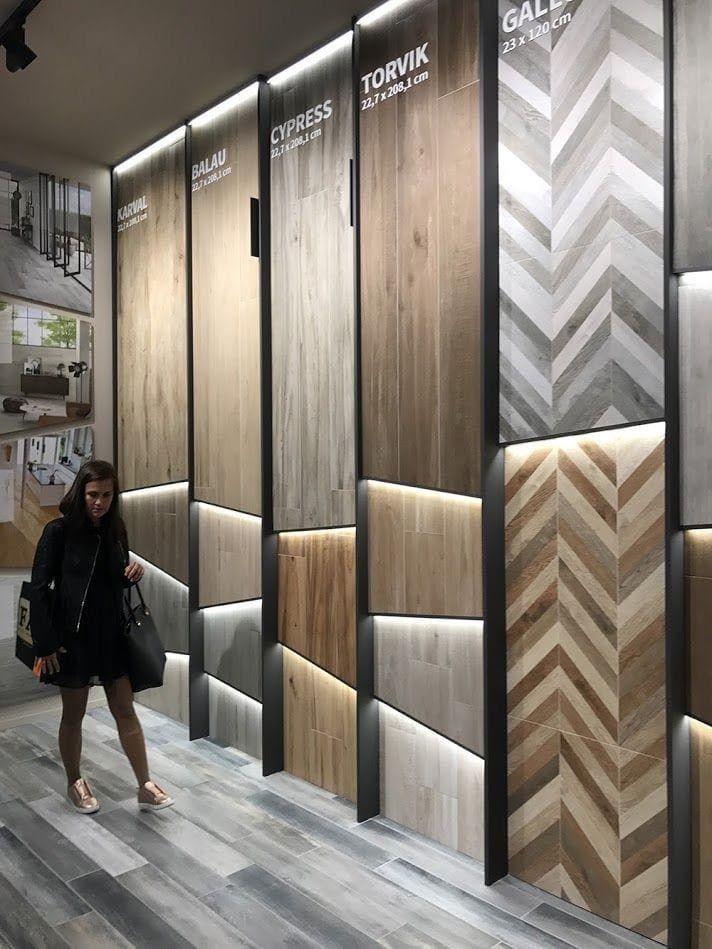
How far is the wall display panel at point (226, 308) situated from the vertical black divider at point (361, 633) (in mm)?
730

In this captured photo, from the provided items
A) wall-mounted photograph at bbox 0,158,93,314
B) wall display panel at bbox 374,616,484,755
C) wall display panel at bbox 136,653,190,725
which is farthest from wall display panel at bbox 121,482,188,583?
wall display panel at bbox 374,616,484,755

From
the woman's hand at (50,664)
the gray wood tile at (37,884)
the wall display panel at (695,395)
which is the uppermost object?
the wall display panel at (695,395)

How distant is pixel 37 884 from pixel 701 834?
7.47ft

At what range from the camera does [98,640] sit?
349 centimetres

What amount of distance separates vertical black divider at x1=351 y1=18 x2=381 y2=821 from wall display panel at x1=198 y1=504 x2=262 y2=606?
80 cm

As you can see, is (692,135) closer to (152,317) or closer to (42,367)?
(152,317)

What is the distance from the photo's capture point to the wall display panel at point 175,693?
4645mm

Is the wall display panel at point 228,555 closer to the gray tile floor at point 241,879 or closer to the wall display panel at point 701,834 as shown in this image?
the gray tile floor at point 241,879

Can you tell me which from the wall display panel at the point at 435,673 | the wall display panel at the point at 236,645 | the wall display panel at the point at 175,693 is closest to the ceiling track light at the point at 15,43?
the wall display panel at the point at 236,645

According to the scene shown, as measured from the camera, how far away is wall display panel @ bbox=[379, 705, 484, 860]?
3012 mm

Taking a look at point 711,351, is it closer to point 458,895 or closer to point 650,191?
point 650,191

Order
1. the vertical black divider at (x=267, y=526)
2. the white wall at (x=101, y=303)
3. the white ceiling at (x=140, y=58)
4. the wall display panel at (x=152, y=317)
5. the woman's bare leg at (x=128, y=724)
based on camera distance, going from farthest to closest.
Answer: the white wall at (x=101, y=303) → the wall display panel at (x=152, y=317) → the vertical black divider at (x=267, y=526) → the woman's bare leg at (x=128, y=724) → the white ceiling at (x=140, y=58)

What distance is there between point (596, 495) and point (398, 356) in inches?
38.6

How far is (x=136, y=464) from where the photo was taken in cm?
500
